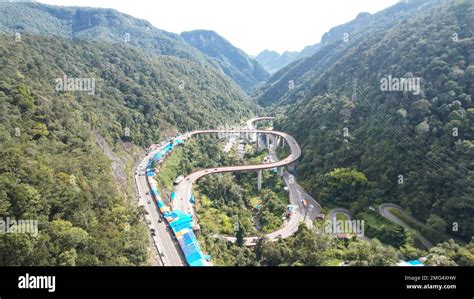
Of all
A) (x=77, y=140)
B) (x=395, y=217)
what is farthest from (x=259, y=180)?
(x=77, y=140)

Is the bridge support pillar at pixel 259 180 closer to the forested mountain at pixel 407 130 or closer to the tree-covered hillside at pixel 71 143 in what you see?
the forested mountain at pixel 407 130

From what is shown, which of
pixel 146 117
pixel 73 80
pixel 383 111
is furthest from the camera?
pixel 146 117

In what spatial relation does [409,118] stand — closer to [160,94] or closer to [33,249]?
[33,249]

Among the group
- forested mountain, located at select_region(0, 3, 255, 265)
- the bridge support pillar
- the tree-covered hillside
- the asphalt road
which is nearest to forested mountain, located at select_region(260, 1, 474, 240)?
the asphalt road

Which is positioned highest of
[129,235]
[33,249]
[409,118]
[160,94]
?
[160,94]

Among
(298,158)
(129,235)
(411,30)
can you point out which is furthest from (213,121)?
(129,235)

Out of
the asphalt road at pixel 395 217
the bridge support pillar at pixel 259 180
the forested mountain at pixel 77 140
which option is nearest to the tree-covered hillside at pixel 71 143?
the forested mountain at pixel 77 140

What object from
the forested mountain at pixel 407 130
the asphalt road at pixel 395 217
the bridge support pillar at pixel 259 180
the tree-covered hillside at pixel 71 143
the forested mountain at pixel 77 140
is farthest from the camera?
the bridge support pillar at pixel 259 180

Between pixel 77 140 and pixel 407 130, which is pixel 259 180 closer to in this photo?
pixel 407 130
